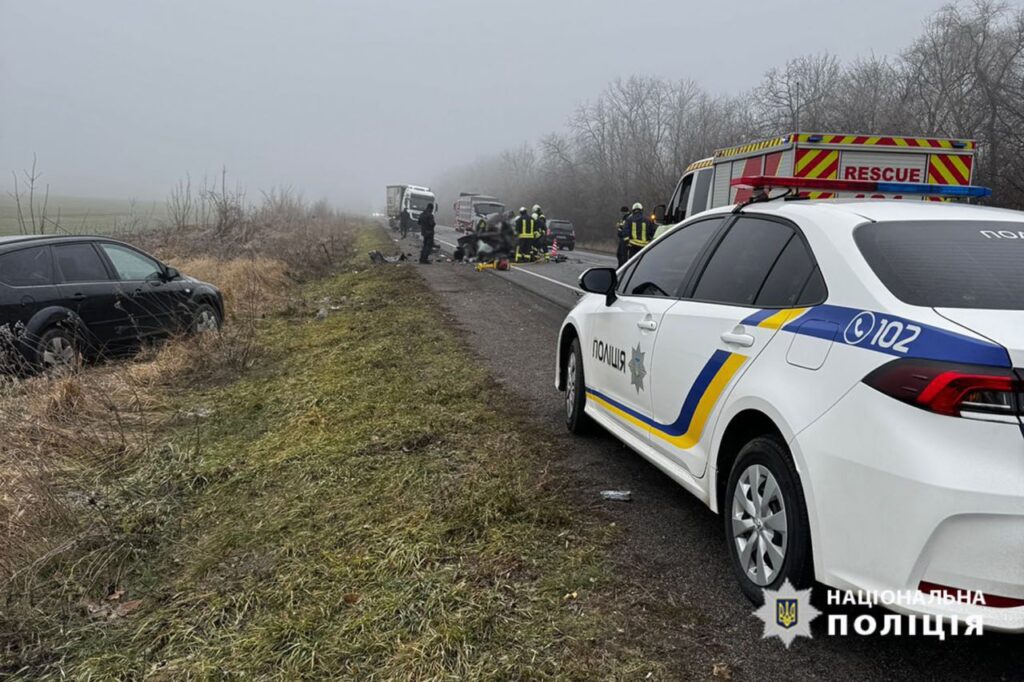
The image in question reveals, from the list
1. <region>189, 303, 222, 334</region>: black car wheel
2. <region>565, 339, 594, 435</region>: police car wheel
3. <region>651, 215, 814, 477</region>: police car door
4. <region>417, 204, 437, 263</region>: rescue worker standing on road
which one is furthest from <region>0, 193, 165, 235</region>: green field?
<region>651, 215, 814, 477</region>: police car door

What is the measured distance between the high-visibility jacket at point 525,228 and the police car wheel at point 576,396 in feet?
59.6

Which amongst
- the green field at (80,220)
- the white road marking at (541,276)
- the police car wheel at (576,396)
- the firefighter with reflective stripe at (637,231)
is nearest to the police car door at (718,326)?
the police car wheel at (576,396)

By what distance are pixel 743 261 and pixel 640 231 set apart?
1187 cm

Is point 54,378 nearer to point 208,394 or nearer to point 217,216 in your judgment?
point 208,394

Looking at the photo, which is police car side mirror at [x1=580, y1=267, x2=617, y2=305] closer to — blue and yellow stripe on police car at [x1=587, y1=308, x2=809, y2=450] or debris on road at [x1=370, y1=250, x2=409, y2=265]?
blue and yellow stripe on police car at [x1=587, y1=308, x2=809, y2=450]

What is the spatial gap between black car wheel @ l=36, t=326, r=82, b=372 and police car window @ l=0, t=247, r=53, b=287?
53cm

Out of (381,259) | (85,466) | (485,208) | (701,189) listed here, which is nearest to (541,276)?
(381,259)

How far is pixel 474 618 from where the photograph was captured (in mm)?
2957

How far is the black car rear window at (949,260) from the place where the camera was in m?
2.53

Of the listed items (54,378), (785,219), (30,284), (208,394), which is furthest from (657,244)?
(30,284)

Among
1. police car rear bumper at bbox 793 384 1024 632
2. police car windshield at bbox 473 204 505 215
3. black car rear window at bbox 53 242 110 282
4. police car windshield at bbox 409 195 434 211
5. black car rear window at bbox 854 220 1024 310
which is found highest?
police car windshield at bbox 409 195 434 211

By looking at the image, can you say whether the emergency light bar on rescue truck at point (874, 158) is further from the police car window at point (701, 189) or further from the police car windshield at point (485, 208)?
the police car windshield at point (485, 208)

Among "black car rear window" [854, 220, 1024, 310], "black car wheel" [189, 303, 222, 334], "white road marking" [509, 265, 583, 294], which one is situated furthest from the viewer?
"white road marking" [509, 265, 583, 294]

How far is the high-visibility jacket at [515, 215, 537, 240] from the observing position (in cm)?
2350
